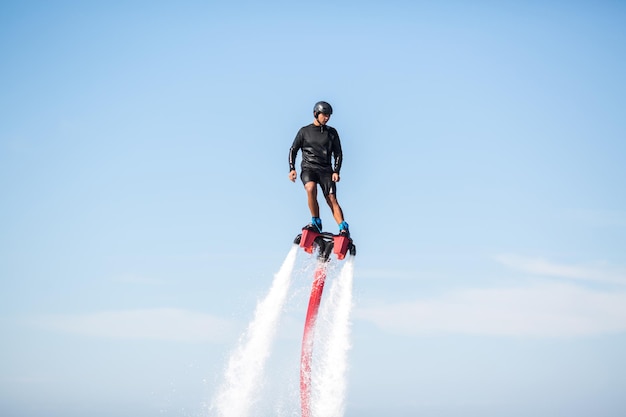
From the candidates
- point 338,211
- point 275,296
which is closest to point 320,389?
point 275,296

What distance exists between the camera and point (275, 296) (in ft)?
70.4

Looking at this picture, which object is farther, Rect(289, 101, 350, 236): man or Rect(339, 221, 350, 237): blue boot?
Rect(289, 101, 350, 236): man

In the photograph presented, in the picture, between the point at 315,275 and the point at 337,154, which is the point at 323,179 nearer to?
the point at 337,154

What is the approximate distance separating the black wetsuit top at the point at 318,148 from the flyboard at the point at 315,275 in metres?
1.48

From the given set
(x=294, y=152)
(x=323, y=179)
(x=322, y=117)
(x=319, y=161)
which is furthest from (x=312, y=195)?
(x=322, y=117)

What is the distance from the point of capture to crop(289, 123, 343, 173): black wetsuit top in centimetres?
2050

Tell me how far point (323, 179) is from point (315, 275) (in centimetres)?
226

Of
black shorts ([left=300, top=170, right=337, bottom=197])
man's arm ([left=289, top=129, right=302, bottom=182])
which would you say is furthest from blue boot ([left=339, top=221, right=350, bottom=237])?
man's arm ([left=289, top=129, right=302, bottom=182])

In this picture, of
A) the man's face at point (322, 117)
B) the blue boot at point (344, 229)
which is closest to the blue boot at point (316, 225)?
the blue boot at point (344, 229)

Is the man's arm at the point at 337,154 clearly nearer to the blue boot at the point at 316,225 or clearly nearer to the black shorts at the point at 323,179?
the black shorts at the point at 323,179

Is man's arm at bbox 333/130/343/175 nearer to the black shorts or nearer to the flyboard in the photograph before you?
the black shorts

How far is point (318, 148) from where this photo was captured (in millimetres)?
20500

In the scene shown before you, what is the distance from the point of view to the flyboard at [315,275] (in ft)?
66.2

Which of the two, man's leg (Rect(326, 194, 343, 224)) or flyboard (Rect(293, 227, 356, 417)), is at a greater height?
man's leg (Rect(326, 194, 343, 224))
